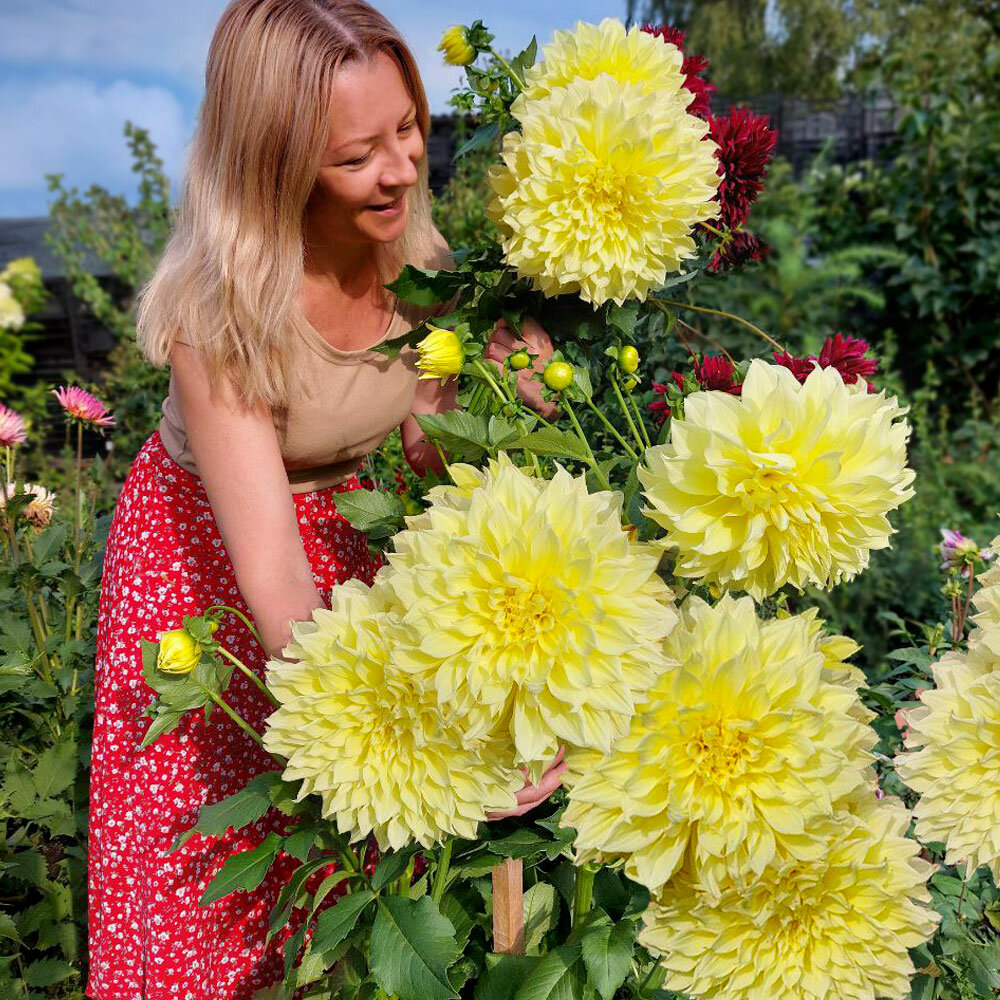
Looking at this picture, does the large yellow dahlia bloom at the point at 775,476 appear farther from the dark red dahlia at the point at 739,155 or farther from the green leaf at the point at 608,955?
the dark red dahlia at the point at 739,155

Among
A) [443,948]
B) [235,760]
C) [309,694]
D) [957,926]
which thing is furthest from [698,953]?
[235,760]

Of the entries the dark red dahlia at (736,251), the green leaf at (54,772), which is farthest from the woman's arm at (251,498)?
the green leaf at (54,772)

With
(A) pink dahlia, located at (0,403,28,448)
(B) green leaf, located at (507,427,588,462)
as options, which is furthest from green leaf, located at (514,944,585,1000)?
(A) pink dahlia, located at (0,403,28,448)

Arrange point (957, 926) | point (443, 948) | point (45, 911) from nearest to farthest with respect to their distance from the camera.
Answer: point (443, 948) < point (957, 926) < point (45, 911)

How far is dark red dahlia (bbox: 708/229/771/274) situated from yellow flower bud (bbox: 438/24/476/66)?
0.37 metres

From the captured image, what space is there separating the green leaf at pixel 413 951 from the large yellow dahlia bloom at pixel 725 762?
0.24m

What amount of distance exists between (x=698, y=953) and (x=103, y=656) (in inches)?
39.4

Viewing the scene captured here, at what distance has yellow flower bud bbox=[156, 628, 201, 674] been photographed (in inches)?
36.0

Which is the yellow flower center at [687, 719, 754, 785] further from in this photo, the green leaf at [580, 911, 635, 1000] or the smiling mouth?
the smiling mouth

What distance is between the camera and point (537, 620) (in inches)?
28.6

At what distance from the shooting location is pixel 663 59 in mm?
1059

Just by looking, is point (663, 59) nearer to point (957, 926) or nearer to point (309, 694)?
point (309, 694)

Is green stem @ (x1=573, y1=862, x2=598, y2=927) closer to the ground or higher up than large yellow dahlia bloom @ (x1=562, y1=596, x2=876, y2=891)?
closer to the ground

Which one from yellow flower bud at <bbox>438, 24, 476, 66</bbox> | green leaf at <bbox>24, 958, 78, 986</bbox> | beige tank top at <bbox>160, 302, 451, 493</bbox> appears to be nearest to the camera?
yellow flower bud at <bbox>438, 24, 476, 66</bbox>
